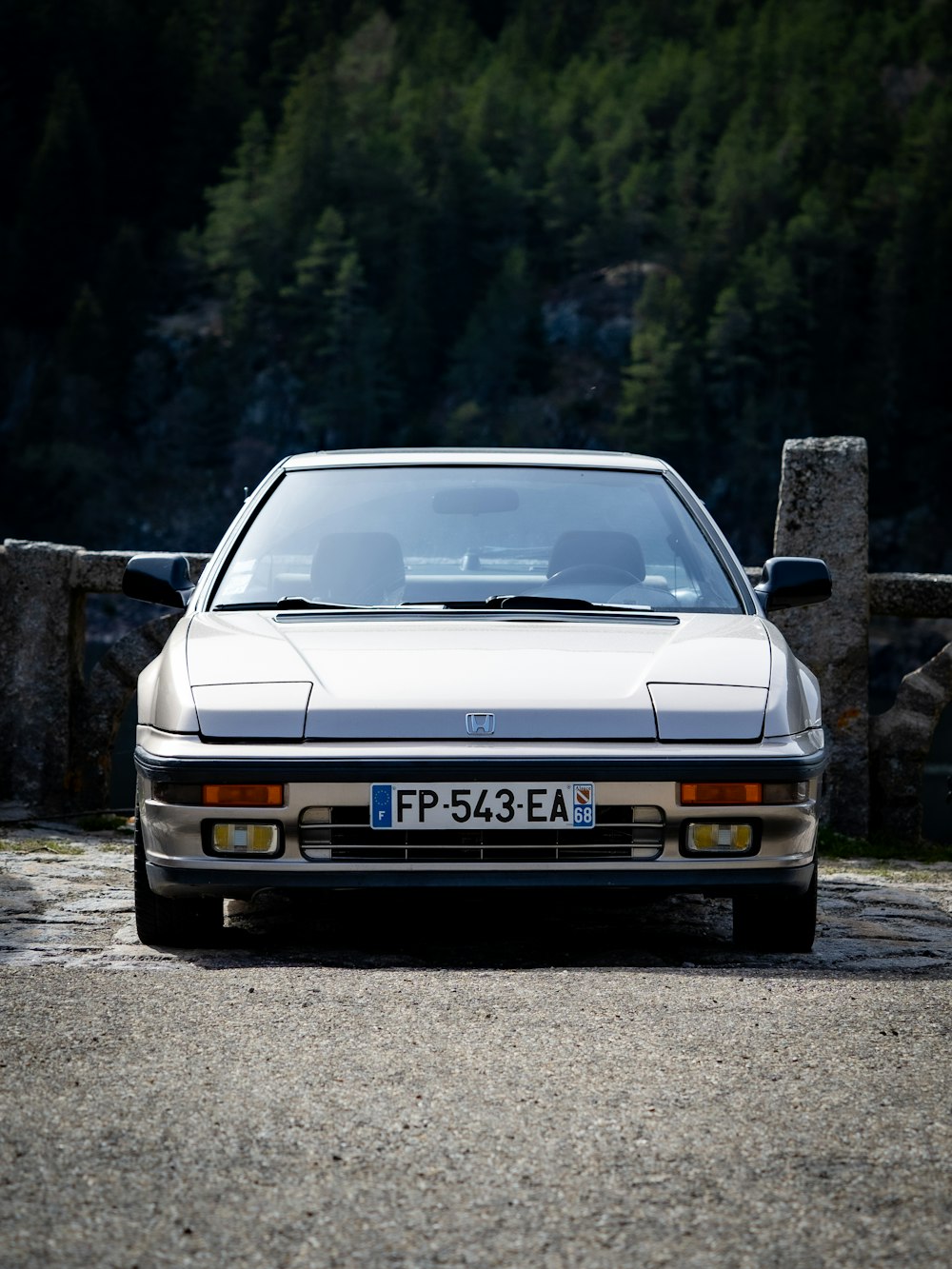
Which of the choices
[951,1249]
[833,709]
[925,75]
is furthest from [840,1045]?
[925,75]

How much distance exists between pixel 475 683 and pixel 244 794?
0.68 meters

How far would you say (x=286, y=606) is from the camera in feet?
18.5

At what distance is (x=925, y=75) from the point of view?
125 metres

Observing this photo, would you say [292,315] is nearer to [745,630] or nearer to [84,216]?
[84,216]

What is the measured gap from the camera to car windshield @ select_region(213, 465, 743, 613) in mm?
5758

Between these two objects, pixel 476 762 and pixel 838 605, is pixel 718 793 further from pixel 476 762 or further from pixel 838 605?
pixel 838 605

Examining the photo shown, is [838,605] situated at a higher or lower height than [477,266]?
lower

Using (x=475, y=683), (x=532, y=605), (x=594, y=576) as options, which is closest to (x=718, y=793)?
(x=475, y=683)

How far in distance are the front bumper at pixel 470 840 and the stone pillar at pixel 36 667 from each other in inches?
204

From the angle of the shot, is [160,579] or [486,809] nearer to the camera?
[486,809]

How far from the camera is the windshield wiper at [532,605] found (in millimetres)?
5609

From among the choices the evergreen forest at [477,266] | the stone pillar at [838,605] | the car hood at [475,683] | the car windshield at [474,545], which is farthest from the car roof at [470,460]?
the evergreen forest at [477,266]

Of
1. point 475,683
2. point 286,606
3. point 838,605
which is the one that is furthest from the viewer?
point 838,605

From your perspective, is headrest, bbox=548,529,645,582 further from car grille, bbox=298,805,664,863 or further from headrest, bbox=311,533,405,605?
car grille, bbox=298,805,664,863
